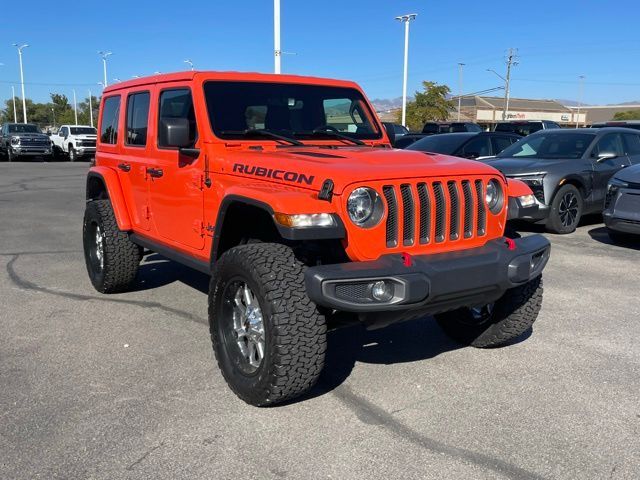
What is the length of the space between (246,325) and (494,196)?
1761 mm

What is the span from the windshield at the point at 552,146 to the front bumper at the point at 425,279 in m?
6.87

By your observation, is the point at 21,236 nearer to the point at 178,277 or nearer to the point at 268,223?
the point at 178,277

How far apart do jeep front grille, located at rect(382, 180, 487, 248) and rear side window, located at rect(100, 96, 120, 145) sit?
11.3 feet

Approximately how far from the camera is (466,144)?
11.1 meters

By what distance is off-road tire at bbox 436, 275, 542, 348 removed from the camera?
4.06m

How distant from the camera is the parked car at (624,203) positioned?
25.2ft

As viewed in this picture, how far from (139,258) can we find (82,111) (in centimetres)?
10817

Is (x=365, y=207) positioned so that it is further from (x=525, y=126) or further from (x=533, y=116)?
(x=533, y=116)

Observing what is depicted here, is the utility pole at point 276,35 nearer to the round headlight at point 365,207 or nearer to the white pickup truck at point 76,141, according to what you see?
the white pickup truck at point 76,141

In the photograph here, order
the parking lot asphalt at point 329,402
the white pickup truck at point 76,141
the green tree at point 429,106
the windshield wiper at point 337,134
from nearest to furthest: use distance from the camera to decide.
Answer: the parking lot asphalt at point 329,402 → the windshield wiper at point 337,134 → the white pickup truck at point 76,141 → the green tree at point 429,106

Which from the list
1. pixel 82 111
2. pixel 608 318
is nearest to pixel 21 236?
pixel 608 318

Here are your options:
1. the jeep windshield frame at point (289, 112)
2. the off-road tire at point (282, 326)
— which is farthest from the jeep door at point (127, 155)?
the off-road tire at point (282, 326)

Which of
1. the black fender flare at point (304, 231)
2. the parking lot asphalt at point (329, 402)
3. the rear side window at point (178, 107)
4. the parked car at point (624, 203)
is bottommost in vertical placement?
the parking lot asphalt at point (329, 402)

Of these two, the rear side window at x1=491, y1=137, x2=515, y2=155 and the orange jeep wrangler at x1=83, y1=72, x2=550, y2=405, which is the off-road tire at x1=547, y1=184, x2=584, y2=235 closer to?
the rear side window at x1=491, y1=137, x2=515, y2=155
